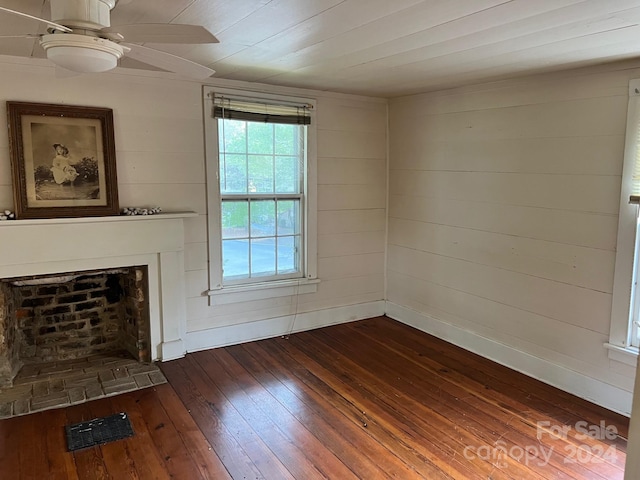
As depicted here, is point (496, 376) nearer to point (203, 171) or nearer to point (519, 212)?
point (519, 212)

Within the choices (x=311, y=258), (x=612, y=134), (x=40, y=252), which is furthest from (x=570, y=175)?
(x=40, y=252)

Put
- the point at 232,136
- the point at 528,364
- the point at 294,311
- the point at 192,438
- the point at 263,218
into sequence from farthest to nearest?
the point at 294,311
the point at 263,218
the point at 232,136
the point at 528,364
the point at 192,438

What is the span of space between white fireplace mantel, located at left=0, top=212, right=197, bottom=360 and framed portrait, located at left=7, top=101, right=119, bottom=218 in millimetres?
115

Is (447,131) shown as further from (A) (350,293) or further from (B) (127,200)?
(B) (127,200)

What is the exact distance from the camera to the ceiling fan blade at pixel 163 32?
67.4 inches

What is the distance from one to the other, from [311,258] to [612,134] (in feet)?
8.30

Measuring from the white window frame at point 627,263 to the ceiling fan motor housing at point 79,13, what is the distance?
2.88m

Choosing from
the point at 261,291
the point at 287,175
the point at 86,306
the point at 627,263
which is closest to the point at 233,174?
the point at 287,175

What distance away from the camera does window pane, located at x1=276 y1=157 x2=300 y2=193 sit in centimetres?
412

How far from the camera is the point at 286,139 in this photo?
4125 millimetres

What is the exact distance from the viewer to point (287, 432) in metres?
2.71

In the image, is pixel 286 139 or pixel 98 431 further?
pixel 286 139

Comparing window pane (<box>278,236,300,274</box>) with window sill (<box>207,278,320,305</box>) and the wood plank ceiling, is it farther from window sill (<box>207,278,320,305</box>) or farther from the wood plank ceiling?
the wood plank ceiling

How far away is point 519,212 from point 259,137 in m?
2.16
